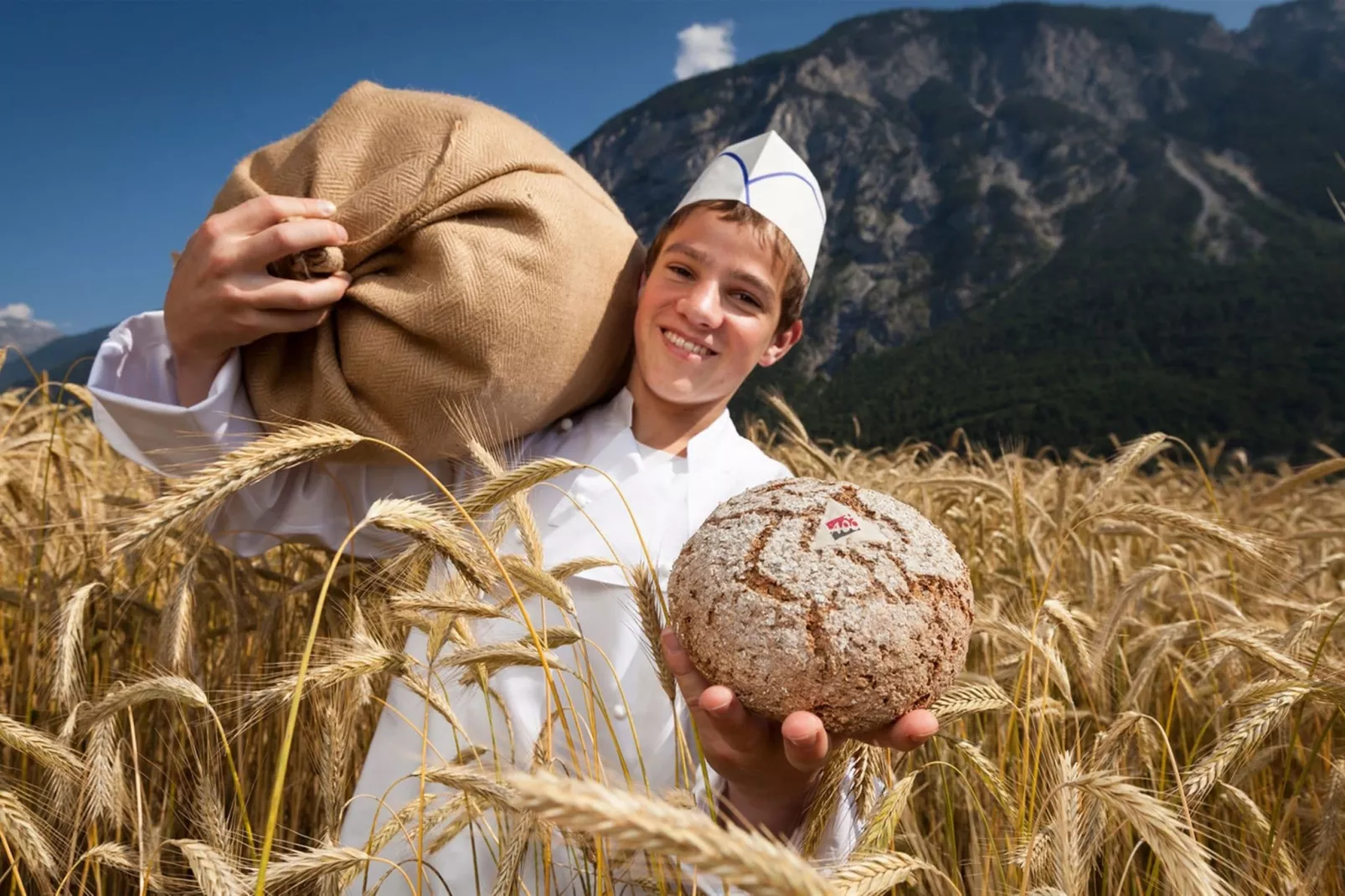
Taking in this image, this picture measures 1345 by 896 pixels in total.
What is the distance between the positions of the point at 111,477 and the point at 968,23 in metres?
206

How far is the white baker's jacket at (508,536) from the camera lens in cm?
159

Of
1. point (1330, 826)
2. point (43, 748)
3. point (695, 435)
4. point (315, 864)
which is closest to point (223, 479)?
point (315, 864)

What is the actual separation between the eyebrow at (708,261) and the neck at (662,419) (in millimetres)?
287

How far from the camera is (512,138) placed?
1849mm

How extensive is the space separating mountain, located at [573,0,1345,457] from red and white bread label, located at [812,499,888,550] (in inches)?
291

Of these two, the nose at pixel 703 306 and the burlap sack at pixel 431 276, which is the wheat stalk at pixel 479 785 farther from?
the nose at pixel 703 306

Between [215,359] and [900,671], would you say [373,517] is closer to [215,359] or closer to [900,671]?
[900,671]

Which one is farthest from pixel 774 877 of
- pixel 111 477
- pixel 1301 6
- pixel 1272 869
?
pixel 1301 6

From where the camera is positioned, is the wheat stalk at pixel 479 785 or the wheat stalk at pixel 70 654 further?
the wheat stalk at pixel 70 654

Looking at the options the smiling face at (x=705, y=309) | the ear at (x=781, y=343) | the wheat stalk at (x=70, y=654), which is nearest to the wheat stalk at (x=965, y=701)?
the smiling face at (x=705, y=309)

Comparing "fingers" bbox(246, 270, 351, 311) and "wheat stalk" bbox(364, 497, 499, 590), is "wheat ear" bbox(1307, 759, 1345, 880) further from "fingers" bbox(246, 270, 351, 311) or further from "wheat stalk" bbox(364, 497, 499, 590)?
"fingers" bbox(246, 270, 351, 311)

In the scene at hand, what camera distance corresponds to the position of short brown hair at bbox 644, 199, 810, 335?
6.23 ft

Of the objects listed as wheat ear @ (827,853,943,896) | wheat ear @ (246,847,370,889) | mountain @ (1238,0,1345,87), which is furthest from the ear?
mountain @ (1238,0,1345,87)

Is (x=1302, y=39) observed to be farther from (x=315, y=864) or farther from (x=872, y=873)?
(x=315, y=864)
